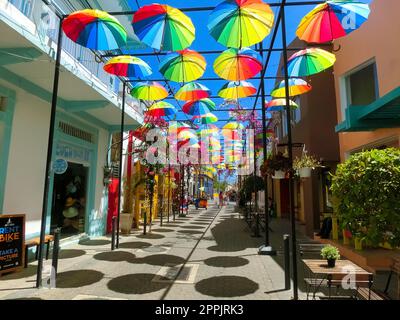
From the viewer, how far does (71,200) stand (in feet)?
36.6

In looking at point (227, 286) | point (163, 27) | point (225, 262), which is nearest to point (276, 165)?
point (227, 286)

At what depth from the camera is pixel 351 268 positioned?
15.8 ft

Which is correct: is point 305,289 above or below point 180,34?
below

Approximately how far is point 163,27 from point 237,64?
100.0 inches

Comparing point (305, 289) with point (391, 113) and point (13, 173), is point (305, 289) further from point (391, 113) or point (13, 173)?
point (13, 173)

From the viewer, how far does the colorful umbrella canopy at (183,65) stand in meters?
8.08

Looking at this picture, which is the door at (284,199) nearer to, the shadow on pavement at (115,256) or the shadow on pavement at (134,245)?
the shadow on pavement at (134,245)

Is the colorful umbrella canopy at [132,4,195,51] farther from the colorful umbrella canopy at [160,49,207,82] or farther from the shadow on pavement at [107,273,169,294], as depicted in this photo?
the shadow on pavement at [107,273,169,294]

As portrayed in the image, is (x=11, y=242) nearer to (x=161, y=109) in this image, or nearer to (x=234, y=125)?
(x=161, y=109)

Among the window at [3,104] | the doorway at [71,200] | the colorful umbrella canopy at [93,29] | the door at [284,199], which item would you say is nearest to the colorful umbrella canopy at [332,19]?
the colorful umbrella canopy at [93,29]

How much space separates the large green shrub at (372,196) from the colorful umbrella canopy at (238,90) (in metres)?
5.77

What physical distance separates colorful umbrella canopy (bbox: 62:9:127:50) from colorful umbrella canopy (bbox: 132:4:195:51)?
1.83ft
